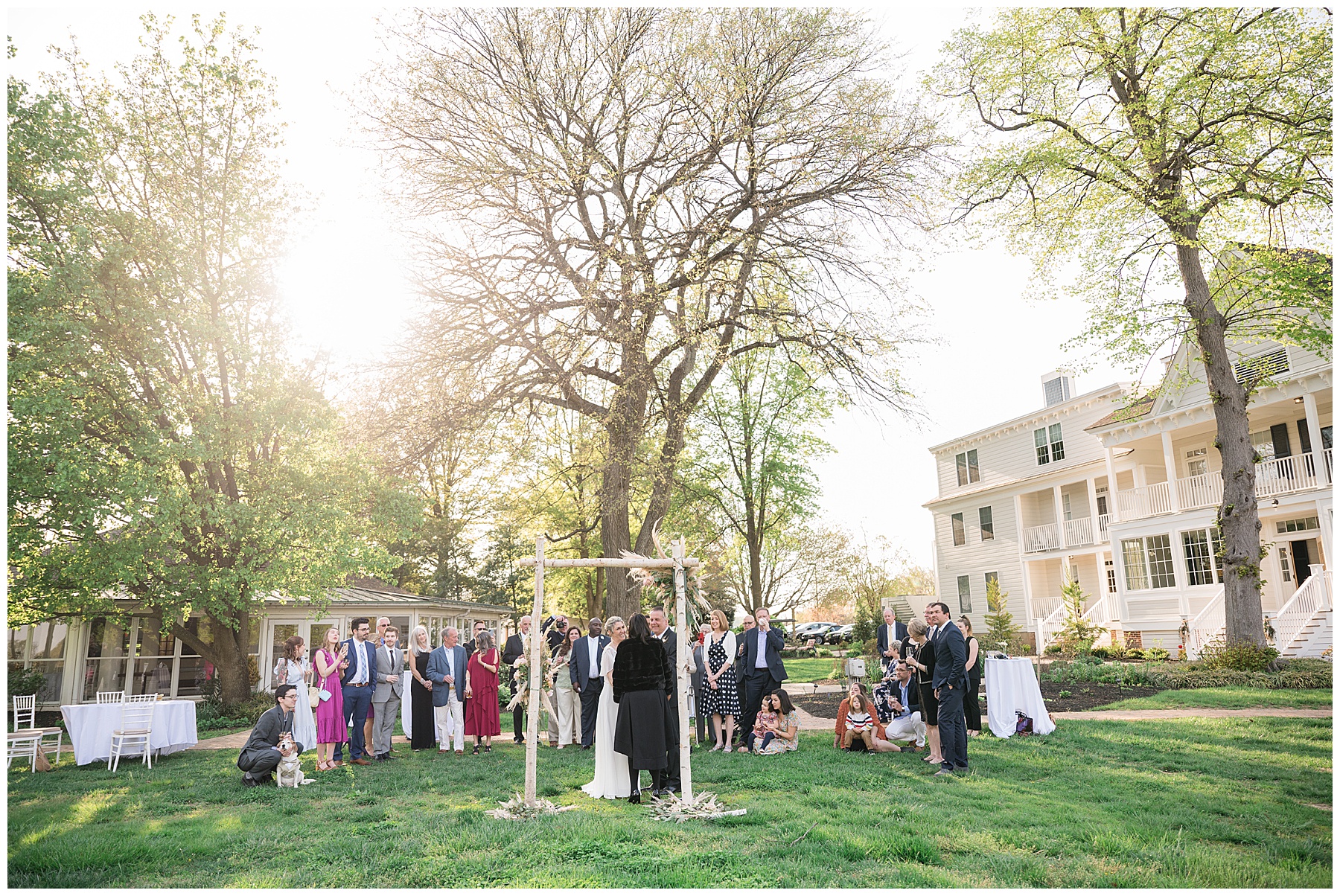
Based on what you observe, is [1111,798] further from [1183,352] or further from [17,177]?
→ [1183,352]

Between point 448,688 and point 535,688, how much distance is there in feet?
14.8

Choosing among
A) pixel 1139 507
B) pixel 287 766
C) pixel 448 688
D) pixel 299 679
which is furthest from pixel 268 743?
pixel 1139 507

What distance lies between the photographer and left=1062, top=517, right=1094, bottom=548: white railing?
90.8 feet

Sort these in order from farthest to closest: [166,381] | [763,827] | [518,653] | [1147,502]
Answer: [1147,502]
[166,381]
[518,653]
[763,827]

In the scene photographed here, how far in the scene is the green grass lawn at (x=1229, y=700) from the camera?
41.1 feet

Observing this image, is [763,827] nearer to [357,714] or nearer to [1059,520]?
[357,714]

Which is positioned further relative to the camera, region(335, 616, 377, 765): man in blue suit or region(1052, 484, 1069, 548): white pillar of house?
region(1052, 484, 1069, 548): white pillar of house

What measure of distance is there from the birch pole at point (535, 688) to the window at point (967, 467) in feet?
95.7

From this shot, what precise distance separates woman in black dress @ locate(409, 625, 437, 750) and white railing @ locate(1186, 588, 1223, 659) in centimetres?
1774

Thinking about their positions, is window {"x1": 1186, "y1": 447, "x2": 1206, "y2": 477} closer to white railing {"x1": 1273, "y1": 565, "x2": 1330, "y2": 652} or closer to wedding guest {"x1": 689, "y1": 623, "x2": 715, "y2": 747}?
white railing {"x1": 1273, "y1": 565, "x2": 1330, "y2": 652}

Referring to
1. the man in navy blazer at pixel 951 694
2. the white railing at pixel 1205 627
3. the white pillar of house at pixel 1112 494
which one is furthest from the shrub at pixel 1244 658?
the man in navy blazer at pixel 951 694

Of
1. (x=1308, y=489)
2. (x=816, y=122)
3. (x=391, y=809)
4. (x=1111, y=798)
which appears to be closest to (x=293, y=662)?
(x=391, y=809)

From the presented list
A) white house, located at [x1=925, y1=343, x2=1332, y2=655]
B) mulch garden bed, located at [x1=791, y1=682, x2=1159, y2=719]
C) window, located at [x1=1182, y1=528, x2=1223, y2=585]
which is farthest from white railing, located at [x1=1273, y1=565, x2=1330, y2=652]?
mulch garden bed, located at [x1=791, y1=682, x2=1159, y2=719]

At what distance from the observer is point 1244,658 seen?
51.6ft
